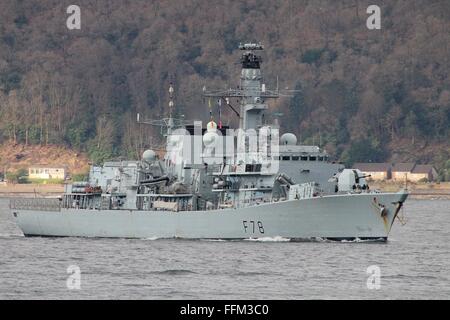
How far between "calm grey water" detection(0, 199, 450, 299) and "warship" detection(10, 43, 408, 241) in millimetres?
980

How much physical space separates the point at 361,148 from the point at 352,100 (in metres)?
10.5

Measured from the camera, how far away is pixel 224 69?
470ft

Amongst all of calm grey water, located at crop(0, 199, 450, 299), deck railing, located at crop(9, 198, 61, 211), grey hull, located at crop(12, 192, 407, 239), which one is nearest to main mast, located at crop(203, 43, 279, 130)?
grey hull, located at crop(12, 192, 407, 239)

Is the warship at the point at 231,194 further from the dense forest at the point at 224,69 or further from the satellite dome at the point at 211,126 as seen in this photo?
the dense forest at the point at 224,69

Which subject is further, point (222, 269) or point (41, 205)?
point (41, 205)

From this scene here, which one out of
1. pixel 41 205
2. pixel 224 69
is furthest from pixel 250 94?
pixel 224 69

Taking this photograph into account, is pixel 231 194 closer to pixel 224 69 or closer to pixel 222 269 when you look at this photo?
pixel 222 269

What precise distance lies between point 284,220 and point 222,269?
27.9 ft

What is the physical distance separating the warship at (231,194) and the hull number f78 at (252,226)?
4 centimetres

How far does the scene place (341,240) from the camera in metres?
53.4

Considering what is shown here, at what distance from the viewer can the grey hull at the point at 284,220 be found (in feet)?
173
